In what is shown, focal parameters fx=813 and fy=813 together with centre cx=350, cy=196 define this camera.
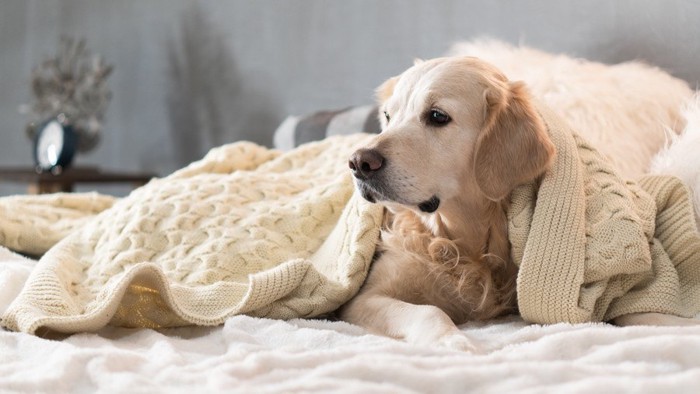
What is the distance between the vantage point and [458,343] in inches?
46.3

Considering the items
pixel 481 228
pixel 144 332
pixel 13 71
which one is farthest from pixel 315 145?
pixel 13 71

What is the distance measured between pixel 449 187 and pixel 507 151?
0.39 feet

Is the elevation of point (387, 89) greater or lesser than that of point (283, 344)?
greater

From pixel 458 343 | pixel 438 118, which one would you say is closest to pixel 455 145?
pixel 438 118

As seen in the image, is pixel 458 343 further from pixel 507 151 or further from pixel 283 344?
pixel 507 151

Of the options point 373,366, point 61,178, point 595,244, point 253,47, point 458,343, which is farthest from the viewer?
point 253,47

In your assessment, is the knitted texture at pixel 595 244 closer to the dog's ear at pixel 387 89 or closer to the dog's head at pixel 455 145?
the dog's head at pixel 455 145

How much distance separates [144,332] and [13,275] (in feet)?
1.32

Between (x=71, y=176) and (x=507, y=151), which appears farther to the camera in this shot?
(x=71, y=176)

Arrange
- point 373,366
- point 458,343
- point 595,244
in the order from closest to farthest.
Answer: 1. point 373,366
2. point 458,343
3. point 595,244

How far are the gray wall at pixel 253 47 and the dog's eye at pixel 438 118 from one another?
924 mm

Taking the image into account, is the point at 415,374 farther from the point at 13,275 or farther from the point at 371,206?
the point at 13,275

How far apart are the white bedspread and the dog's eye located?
42 centimetres

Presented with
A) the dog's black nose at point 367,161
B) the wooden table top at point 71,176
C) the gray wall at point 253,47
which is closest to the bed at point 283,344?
the dog's black nose at point 367,161
